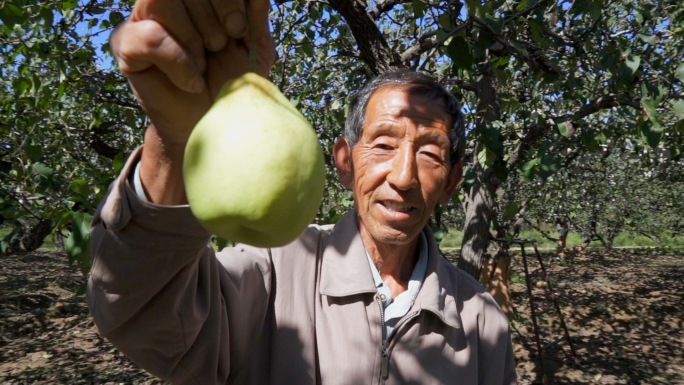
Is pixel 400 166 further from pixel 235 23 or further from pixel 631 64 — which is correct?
pixel 631 64

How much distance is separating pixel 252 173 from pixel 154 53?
260 mm

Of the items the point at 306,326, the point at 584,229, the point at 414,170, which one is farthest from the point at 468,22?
the point at 584,229

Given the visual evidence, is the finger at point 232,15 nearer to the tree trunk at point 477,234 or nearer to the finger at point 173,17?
the finger at point 173,17

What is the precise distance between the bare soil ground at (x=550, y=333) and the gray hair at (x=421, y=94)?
3.11 meters

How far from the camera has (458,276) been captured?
1.96 meters

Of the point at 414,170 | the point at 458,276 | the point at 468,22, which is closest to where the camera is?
the point at 414,170

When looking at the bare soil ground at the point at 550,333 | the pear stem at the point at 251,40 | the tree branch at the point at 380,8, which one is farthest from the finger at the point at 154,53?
the bare soil ground at the point at 550,333

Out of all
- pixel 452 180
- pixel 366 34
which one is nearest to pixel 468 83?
pixel 366 34

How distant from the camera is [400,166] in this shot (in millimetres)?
1742

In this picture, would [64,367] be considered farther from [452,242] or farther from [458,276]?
[452,242]

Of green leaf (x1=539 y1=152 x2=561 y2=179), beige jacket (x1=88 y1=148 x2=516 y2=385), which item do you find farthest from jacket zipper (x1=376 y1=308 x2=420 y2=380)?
green leaf (x1=539 y1=152 x2=561 y2=179)

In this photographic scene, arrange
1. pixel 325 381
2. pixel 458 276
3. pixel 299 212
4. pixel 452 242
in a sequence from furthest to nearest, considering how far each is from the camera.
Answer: pixel 452 242 → pixel 458 276 → pixel 325 381 → pixel 299 212

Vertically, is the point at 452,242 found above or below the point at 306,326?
below

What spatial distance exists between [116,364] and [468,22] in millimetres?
5897
